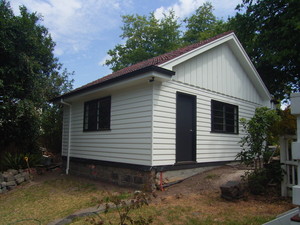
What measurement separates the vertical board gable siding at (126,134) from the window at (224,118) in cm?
296

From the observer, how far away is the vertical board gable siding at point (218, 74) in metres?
7.99

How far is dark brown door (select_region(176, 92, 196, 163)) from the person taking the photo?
24.6ft

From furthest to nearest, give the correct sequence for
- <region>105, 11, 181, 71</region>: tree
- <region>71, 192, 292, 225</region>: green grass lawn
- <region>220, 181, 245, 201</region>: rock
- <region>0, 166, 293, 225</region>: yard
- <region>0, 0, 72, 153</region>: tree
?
1. <region>105, 11, 181, 71</region>: tree
2. <region>0, 0, 72, 153</region>: tree
3. <region>220, 181, 245, 201</region>: rock
4. <region>0, 166, 293, 225</region>: yard
5. <region>71, 192, 292, 225</region>: green grass lawn

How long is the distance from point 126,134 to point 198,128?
237cm

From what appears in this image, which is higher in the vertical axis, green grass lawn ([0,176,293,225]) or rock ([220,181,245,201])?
rock ([220,181,245,201])

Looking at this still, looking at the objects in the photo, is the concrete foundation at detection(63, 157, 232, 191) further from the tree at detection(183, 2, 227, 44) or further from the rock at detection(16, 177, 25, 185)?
the tree at detection(183, 2, 227, 44)

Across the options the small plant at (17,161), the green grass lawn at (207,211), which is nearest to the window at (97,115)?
the small plant at (17,161)

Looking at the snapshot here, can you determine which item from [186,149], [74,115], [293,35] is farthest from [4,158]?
[293,35]

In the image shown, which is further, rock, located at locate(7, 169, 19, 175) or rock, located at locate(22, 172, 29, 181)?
rock, located at locate(22, 172, 29, 181)

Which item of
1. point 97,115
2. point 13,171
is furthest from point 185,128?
point 13,171

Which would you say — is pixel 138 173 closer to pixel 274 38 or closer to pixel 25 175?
pixel 25 175

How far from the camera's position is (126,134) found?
298 inches

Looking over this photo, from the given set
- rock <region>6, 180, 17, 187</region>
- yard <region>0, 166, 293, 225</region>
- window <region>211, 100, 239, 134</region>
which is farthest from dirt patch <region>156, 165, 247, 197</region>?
rock <region>6, 180, 17, 187</region>

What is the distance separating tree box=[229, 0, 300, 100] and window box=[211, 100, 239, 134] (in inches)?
167
